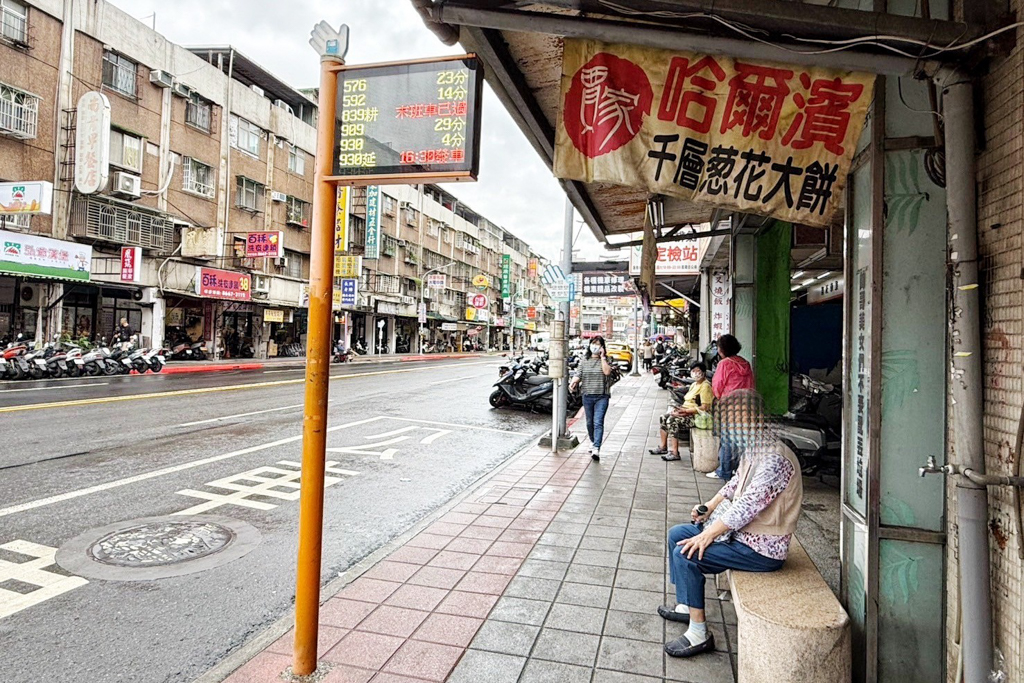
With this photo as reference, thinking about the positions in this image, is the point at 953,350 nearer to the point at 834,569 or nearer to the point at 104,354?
the point at 834,569

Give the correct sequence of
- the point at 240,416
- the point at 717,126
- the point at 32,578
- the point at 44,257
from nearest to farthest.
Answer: the point at 717,126 → the point at 32,578 → the point at 240,416 → the point at 44,257

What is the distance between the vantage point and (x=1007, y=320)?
2.32m

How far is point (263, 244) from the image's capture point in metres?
26.9

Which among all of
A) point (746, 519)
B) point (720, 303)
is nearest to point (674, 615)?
point (746, 519)

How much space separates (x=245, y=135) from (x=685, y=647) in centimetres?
3241

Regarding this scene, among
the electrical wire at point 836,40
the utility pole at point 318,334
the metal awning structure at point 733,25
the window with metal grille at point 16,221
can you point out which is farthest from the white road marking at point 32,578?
the window with metal grille at point 16,221

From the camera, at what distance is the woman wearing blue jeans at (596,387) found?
884 centimetres

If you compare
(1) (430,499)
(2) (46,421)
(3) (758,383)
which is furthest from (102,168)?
(3) (758,383)

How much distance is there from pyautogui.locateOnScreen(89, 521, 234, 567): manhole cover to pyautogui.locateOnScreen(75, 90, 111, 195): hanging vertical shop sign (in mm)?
19746

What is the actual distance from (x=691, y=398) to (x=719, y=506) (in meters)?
4.88

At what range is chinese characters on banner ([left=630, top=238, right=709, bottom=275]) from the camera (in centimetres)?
1416

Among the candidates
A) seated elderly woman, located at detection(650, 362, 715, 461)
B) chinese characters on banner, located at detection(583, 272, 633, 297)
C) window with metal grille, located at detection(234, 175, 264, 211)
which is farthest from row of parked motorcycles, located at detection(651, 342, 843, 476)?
window with metal grille, located at detection(234, 175, 264, 211)

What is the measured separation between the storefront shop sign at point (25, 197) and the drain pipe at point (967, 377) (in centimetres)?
2152

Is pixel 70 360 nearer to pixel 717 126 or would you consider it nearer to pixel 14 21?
pixel 14 21
